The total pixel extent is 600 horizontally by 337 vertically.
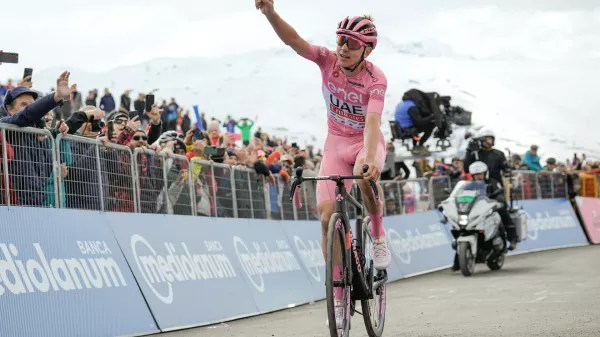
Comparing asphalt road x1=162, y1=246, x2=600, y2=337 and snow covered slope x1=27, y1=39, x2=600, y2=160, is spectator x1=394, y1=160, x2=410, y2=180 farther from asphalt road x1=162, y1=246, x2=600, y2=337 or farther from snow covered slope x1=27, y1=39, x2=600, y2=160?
snow covered slope x1=27, y1=39, x2=600, y2=160

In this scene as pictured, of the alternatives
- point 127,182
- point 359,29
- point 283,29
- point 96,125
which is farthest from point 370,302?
point 96,125

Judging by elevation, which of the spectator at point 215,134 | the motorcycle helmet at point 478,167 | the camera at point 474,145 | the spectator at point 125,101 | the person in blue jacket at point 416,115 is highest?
the spectator at point 125,101

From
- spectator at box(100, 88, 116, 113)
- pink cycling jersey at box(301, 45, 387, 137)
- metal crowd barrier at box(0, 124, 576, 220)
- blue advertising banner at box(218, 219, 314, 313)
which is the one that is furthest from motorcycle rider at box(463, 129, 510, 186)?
spectator at box(100, 88, 116, 113)

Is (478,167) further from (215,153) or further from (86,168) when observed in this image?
(86,168)

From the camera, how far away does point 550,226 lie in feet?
87.0

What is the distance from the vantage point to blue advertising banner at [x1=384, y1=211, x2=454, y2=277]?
19.1 metres

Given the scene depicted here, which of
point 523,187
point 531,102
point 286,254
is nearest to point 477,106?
point 531,102

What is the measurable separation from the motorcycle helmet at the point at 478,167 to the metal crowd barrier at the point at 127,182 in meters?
2.45

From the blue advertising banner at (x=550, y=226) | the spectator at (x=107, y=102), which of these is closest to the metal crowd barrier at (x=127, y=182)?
the blue advertising banner at (x=550, y=226)

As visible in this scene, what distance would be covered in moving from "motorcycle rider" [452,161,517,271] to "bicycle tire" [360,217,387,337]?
10.5 metres

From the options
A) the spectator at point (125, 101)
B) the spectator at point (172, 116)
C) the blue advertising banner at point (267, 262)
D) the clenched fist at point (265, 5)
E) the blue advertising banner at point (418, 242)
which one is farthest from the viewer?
the spectator at point (125, 101)

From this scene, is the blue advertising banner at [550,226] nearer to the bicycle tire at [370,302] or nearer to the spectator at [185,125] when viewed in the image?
the spectator at [185,125]

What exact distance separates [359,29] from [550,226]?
19.6m

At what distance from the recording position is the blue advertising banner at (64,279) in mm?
8141
